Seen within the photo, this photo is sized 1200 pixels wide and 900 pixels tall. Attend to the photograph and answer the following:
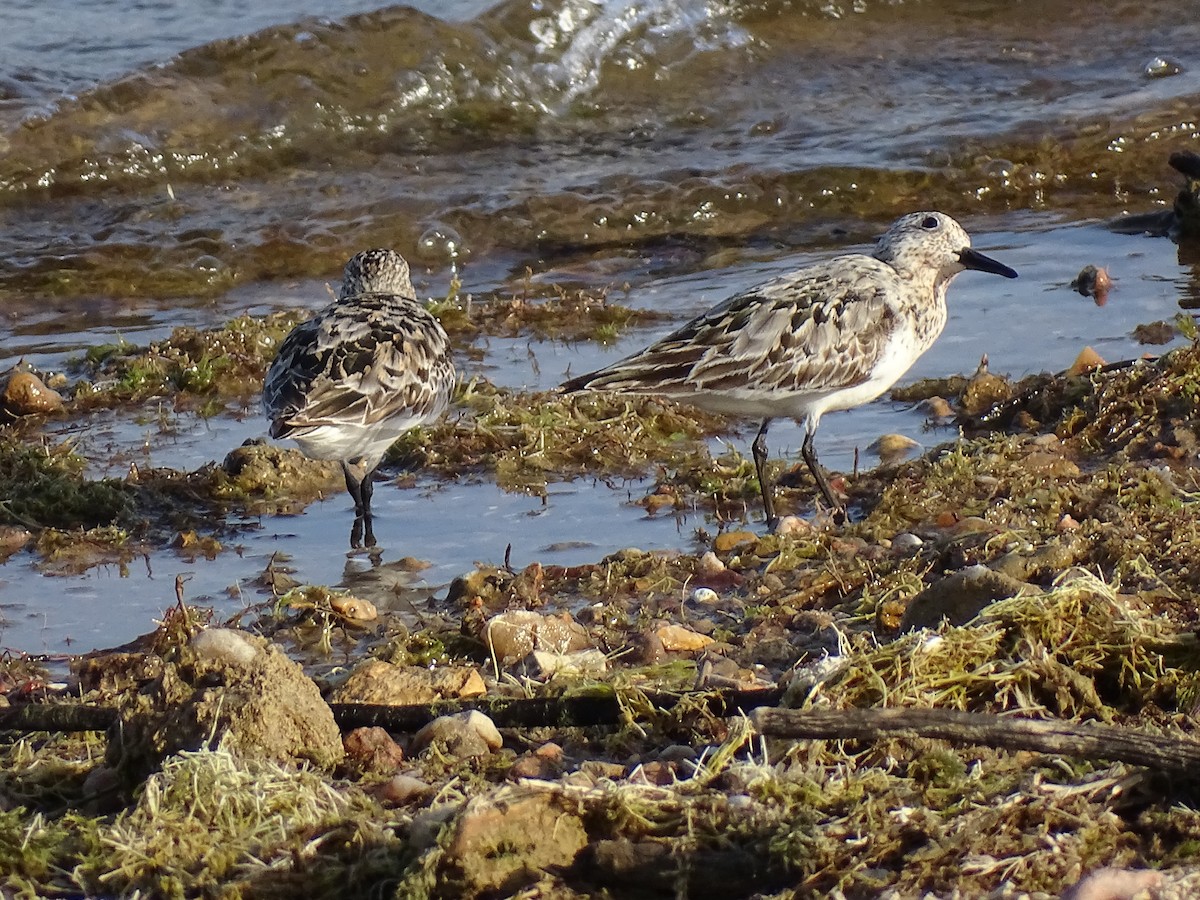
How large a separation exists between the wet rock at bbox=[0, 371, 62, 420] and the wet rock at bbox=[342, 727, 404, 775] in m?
4.08

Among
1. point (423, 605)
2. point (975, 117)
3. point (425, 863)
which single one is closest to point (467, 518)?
point (423, 605)

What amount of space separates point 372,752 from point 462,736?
0.19 meters

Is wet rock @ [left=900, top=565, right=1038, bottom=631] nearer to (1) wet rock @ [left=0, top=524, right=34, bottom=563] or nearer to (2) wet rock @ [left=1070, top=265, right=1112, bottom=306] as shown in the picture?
(1) wet rock @ [left=0, top=524, right=34, bottom=563]

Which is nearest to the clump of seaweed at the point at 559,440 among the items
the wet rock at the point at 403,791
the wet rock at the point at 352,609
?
the wet rock at the point at 352,609

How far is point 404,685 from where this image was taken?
151 inches

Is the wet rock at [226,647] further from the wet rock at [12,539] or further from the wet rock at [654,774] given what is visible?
the wet rock at [12,539]

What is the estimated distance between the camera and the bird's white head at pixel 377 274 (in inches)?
283

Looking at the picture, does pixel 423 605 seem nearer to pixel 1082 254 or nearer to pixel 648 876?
pixel 648 876

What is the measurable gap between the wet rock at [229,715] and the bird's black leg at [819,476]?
262 cm

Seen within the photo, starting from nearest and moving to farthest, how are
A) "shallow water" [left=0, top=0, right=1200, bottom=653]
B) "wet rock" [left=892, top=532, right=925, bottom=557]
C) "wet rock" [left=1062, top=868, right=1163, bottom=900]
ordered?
"wet rock" [left=1062, top=868, right=1163, bottom=900] < "wet rock" [left=892, top=532, right=925, bottom=557] < "shallow water" [left=0, top=0, right=1200, bottom=653]

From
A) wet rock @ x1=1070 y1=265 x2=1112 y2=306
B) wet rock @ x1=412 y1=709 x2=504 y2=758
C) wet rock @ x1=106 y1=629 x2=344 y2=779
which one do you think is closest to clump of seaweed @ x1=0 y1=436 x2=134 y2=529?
wet rock @ x1=106 y1=629 x2=344 y2=779

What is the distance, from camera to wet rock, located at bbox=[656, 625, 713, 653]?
4.25 metres

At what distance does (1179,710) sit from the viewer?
3.36 metres

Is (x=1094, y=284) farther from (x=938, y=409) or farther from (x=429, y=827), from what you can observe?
(x=429, y=827)
